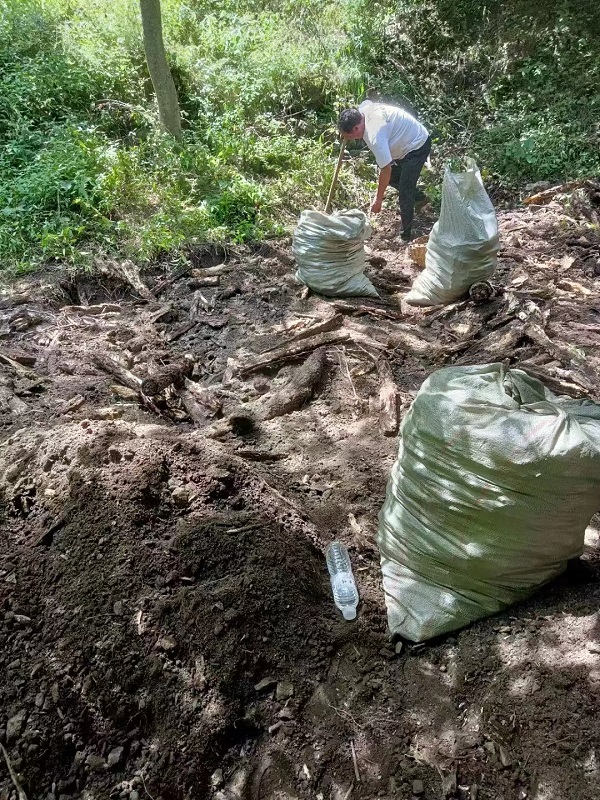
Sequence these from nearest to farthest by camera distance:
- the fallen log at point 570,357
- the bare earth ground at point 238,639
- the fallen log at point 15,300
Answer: the bare earth ground at point 238,639 → the fallen log at point 570,357 → the fallen log at point 15,300

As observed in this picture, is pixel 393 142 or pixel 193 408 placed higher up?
pixel 393 142

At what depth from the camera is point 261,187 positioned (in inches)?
229

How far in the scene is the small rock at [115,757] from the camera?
157cm

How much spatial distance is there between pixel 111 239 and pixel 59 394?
2.36 m

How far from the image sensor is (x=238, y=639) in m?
1.80

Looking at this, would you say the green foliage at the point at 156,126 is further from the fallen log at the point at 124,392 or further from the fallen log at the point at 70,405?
the fallen log at the point at 70,405

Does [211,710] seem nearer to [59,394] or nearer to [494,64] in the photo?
[59,394]

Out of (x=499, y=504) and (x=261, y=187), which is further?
(x=261, y=187)

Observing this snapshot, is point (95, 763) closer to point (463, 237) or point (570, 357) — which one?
point (570, 357)

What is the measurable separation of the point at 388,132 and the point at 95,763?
16.1 feet

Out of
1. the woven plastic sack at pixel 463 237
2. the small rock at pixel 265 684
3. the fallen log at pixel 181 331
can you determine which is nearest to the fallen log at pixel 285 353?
the fallen log at pixel 181 331

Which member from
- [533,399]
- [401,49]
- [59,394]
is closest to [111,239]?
[59,394]

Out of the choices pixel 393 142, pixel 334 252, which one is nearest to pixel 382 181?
pixel 393 142

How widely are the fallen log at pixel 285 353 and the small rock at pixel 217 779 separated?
236 centimetres
